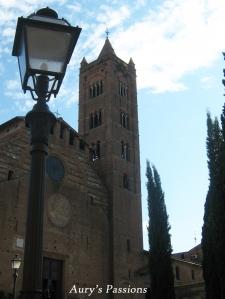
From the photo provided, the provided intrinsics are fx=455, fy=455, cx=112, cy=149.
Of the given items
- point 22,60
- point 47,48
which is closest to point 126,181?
point 22,60

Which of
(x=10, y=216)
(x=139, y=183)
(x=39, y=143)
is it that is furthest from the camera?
(x=139, y=183)

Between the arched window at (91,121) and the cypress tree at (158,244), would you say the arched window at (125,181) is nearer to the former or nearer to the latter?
the cypress tree at (158,244)

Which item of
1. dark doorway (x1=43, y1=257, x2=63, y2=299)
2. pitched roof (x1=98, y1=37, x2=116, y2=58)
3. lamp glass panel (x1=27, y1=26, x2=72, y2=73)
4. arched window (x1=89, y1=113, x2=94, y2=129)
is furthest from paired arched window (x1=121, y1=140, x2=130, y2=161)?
lamp glass panel (x1=27, y1=26, x2=72, y2=73)

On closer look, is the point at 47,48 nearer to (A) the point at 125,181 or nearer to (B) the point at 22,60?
(B) the point at 22,60

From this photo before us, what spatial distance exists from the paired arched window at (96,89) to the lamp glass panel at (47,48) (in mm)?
37976

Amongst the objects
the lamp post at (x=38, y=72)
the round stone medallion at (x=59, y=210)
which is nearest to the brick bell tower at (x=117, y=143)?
the round stone medallion at (x=59, y=210)

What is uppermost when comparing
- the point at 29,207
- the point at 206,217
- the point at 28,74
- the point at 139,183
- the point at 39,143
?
the point at 139,183

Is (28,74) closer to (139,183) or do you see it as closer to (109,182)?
(109,182)

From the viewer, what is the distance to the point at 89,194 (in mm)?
35469

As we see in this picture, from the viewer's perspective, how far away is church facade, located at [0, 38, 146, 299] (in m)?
30.1

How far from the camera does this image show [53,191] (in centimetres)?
3241

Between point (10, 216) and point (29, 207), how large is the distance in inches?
983

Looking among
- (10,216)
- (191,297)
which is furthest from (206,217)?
(10,216)

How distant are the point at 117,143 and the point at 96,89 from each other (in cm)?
666
